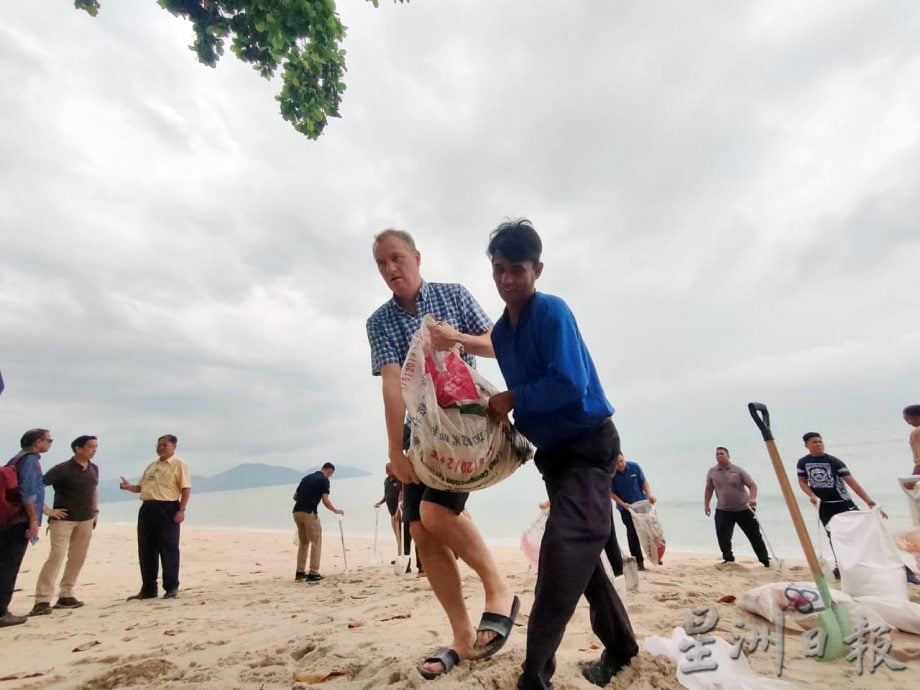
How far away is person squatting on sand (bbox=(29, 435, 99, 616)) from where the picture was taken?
5.74 m

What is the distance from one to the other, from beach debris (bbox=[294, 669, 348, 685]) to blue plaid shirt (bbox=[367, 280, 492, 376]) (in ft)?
4.56

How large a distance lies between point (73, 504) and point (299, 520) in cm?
294

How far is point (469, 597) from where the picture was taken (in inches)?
158

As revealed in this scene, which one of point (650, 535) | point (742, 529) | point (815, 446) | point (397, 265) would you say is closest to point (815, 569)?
point (397, 265)

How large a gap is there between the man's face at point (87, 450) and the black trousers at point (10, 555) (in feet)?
3.81

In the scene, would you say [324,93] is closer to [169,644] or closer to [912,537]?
[169,644]

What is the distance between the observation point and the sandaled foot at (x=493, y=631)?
2.06 meters

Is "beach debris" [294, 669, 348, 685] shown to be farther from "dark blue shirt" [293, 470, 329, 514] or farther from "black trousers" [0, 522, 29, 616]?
"dark blue shirt" [293, 470, 329, 514]

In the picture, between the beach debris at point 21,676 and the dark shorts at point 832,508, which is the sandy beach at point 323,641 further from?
the dark shorts at point 832,508

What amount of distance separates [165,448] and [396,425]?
5873mm

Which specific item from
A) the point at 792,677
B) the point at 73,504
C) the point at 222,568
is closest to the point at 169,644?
the point at 792,677

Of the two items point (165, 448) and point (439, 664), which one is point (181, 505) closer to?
point (165, 448)

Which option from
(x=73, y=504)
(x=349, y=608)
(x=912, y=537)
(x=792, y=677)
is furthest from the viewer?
(x=73, y=504)

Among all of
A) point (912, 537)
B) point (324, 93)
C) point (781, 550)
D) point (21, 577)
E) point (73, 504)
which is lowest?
point (781, 550)
